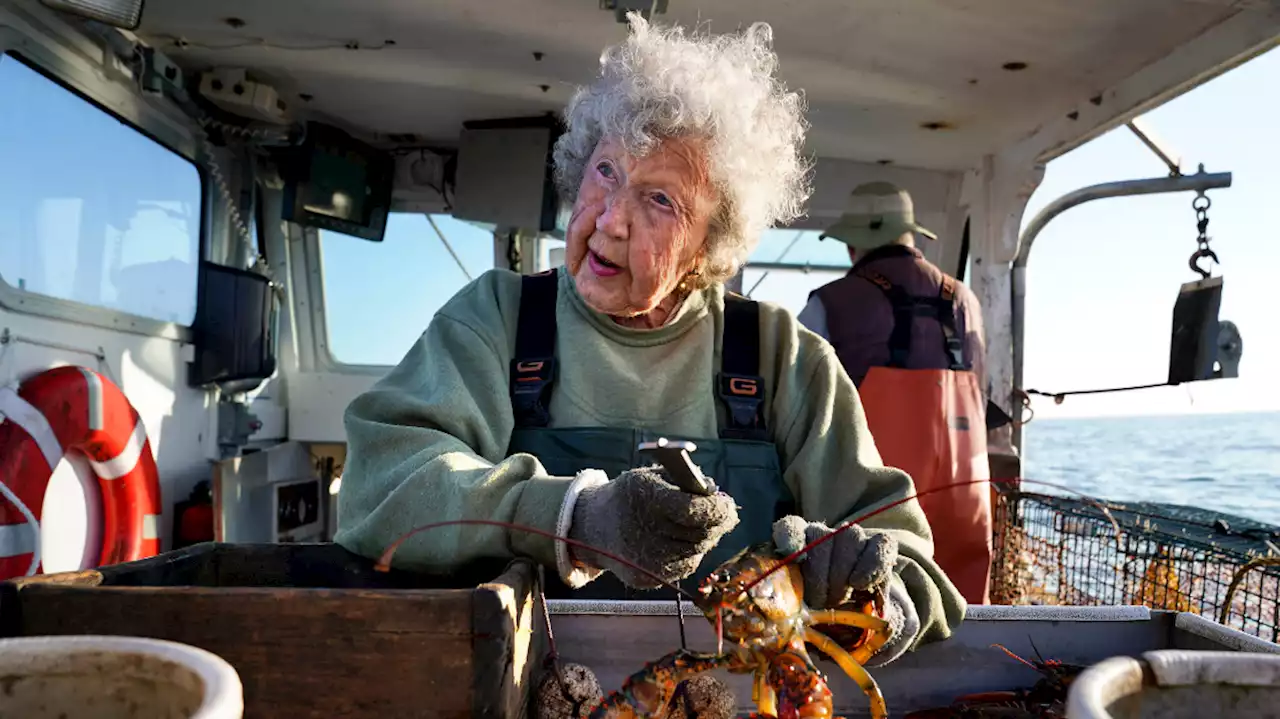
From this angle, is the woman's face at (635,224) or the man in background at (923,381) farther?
the man in background at (923,381)

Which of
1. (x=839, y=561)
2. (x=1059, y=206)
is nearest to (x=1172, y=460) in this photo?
(x=1059, y=206)

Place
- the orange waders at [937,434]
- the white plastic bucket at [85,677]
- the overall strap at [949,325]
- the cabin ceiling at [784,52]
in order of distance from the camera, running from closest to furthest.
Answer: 1. the white plastic bucket at [85,677]
2. the cabin ceiling at [784,52]
3. the orange waders at [937,434]
4. the overall strap at [949,325]

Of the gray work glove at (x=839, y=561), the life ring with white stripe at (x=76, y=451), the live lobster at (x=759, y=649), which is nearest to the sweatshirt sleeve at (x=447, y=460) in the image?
the live lobster at (x=759, y=649)

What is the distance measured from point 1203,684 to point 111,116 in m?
4.25

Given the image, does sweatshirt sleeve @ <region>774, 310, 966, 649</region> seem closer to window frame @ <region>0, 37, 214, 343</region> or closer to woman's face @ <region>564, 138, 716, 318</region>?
woman's face @ <region>564, 138, 716, 318</region>

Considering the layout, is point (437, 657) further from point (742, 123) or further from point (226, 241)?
point (226, 241)

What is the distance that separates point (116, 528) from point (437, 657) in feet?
9.82

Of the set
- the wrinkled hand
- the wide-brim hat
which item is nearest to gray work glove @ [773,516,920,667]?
the wrinkled hand

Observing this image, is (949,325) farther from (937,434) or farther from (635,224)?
(635,224)

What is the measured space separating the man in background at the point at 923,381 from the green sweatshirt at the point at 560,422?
1763 mm

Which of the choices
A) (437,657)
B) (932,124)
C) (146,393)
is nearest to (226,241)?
(146,393)

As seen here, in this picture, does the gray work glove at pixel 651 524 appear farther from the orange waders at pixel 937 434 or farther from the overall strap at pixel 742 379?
the orange waders at pixel 937 434

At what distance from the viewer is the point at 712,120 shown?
1962mm

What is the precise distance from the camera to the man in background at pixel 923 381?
12.3 feet
